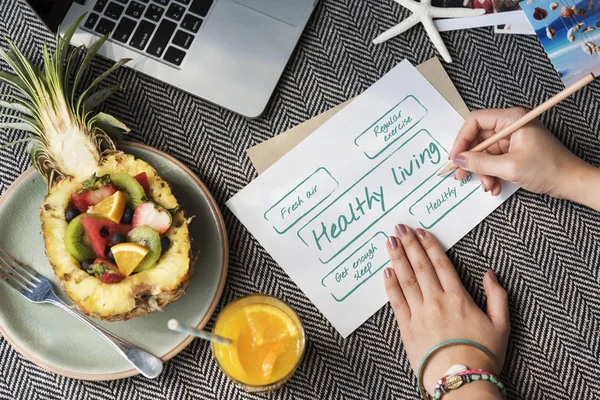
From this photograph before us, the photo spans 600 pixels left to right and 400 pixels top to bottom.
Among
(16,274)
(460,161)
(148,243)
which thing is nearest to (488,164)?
(460,161)

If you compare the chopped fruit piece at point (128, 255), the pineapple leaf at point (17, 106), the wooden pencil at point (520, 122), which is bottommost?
the chopped fruit piece at point (128, 255)

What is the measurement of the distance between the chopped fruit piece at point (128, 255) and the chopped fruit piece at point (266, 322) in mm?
180

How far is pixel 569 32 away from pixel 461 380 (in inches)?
23.3

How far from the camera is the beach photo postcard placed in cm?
96

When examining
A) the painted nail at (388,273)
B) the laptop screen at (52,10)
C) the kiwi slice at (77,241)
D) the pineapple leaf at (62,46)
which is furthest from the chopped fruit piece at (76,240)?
the painted nail at (388,273)

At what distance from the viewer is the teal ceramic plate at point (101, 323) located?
850 millimetres

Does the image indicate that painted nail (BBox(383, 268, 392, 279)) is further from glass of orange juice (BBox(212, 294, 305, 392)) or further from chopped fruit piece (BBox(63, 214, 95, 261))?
chopped fruit piece (BBox(63, 214, 95, 261))

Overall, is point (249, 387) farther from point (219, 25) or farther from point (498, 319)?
point (219, 25)

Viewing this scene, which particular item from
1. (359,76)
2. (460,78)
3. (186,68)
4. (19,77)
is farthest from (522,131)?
(19,77)

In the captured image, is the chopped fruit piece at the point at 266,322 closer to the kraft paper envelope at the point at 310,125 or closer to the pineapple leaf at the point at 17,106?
the kraft paper envelope at the point at 310,125

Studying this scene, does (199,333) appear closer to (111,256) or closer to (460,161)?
(111,256)

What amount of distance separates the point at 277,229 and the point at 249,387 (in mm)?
243

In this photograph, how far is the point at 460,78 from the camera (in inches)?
38.1

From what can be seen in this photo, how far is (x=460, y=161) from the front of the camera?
906 millimetres
